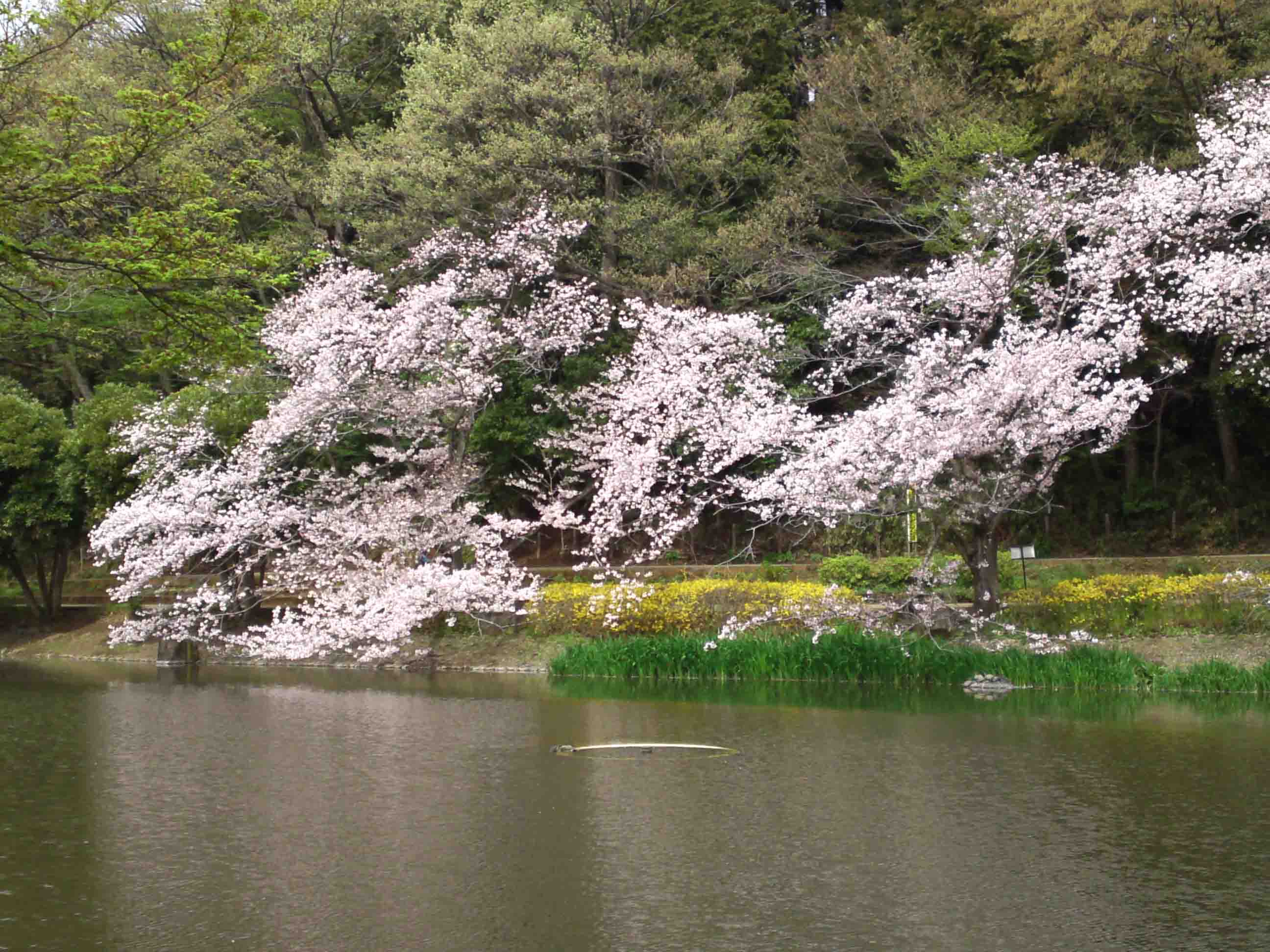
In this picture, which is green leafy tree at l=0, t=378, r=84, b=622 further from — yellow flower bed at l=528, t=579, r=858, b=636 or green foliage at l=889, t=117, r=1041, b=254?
green foliage at l=889, t=117, r=1041, b=254

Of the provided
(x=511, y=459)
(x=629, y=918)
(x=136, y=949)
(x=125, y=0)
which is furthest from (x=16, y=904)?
(x=511, y=459)

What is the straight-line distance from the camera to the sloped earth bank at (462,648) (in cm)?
1656

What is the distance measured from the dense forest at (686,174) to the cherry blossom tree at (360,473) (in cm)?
44

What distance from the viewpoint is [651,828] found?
936cm

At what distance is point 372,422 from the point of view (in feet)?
74.7

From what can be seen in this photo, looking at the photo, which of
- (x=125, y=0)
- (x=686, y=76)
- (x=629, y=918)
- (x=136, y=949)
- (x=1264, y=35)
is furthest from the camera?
(x=686, y=76)

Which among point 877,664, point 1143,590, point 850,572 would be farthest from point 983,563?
point 850,572

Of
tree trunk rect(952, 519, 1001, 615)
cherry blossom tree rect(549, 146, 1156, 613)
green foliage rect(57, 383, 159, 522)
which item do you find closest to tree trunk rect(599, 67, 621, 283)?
cherry blossom tree rect(549, 146, 1156, 613)

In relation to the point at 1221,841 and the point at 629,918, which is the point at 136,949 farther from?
the point at 1221,841

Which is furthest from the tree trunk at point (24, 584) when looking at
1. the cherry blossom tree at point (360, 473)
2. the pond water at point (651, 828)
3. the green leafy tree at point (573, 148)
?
the pond water at point (651, 828)

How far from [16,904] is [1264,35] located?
73.4 feet

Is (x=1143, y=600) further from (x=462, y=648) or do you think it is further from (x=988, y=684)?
(x=462, y=648)

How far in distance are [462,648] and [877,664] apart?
8303mm

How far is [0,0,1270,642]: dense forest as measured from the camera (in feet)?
71.9
